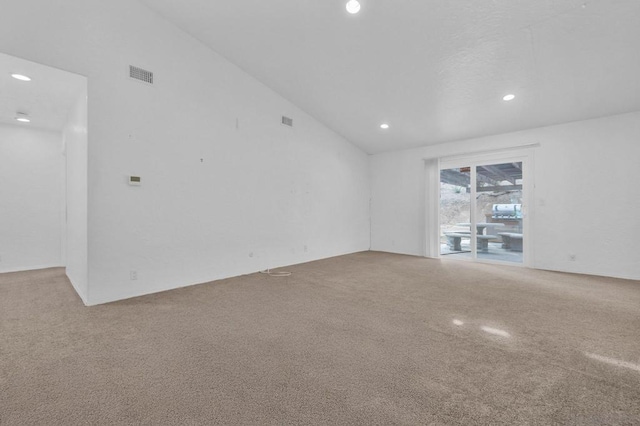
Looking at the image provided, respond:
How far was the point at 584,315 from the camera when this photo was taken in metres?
2.72

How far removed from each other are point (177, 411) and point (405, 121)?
552 cm

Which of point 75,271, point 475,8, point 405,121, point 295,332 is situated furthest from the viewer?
point 405,121

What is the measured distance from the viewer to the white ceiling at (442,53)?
278cm

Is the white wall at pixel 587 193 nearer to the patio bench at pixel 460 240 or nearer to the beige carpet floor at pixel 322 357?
the patio bench at pixel 460 240

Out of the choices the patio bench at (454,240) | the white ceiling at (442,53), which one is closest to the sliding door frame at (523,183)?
the white ceiling at (442,53)

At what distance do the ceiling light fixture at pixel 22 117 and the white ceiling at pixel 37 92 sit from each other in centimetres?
5

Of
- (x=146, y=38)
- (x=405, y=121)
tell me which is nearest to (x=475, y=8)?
(x=405, y=121)

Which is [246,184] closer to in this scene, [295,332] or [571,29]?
[295,332]

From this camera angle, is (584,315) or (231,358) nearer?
(231,358)

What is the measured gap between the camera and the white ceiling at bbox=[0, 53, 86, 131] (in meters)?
2.78

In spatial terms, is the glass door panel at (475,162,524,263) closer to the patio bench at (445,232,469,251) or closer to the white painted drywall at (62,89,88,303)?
Answer: the patio bench at (445,232,469,251)

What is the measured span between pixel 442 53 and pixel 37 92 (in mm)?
5229

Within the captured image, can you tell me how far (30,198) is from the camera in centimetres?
466

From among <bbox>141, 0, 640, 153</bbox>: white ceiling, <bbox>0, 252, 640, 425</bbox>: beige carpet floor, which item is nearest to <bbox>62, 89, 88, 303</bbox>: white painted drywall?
<bbox>0, 252, 640, 425</bbox>: beige carpet floor
